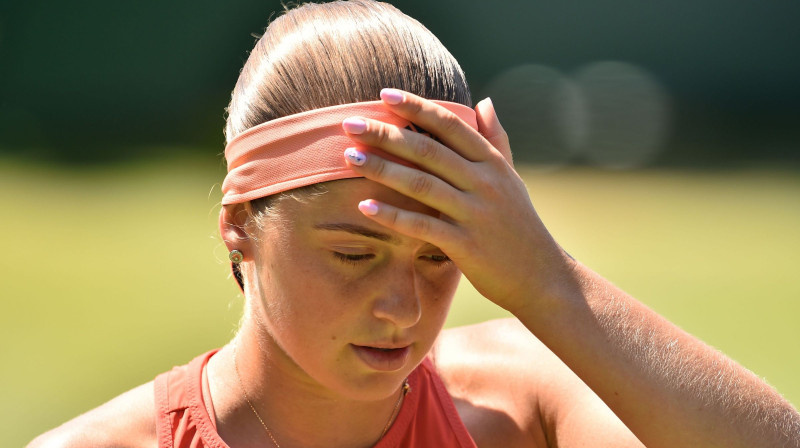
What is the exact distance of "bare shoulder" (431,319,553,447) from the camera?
191 centimetres

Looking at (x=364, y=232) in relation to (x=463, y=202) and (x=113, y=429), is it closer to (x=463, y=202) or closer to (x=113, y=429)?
(x=463, y=202)

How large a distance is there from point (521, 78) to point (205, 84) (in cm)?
271

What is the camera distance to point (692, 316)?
437 centimetres

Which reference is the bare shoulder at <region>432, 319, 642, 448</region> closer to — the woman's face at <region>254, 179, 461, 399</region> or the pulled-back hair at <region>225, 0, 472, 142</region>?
the woman's face at <region>254, 179, 461, 399</region>

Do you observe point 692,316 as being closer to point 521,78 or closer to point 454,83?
point 454,83

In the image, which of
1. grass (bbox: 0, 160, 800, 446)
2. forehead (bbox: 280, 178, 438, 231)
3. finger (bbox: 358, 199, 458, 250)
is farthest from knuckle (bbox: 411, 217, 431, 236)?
grass (bbox: 0, 160, 800, 446)

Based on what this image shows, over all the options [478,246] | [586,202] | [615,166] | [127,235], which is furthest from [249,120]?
[615,166]

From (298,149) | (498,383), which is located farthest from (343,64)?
(498,383)

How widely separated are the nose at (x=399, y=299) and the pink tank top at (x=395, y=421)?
382mm

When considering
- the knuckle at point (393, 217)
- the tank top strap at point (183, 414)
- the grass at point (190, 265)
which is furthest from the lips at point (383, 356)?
the grass at point (190, 265)

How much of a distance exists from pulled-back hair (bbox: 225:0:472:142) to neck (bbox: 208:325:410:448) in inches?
18.4

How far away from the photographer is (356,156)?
144 cm

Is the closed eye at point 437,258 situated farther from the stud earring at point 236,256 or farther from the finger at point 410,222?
the stud earring at point 236,256

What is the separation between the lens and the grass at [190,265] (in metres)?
3.73
